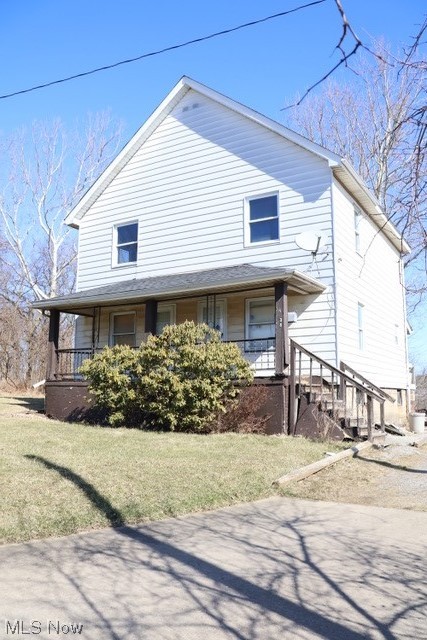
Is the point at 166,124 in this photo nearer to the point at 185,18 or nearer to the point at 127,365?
the point at 127,365

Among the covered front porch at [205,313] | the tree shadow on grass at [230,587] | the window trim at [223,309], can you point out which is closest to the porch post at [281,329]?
the covered front porch at [205,313]

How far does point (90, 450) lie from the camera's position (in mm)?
8586

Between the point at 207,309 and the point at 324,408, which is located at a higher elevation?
the point at 207,309

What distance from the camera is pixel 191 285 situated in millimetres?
12883

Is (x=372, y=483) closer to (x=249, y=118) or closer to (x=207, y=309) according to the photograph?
(x=207, y=309)

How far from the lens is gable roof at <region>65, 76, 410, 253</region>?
13664 millimetres

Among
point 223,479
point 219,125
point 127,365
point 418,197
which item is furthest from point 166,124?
point 418,197

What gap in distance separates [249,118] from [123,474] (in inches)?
440

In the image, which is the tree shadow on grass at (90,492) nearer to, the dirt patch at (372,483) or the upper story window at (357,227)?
the dirt patch at (372,483)

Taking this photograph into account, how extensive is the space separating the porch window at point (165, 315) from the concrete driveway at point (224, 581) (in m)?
10.2

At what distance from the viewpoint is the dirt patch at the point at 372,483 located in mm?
6840

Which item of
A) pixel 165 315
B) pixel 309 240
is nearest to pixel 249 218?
pixel 309 240

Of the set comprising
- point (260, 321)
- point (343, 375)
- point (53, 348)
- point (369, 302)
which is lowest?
point (343, 375)

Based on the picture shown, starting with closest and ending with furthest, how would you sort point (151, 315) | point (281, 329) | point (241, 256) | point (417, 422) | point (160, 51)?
1. point (160, 51)
2. point (281, 329)
3. point (151, 315)
4. point (241, 256)
5. point (417, 422)
